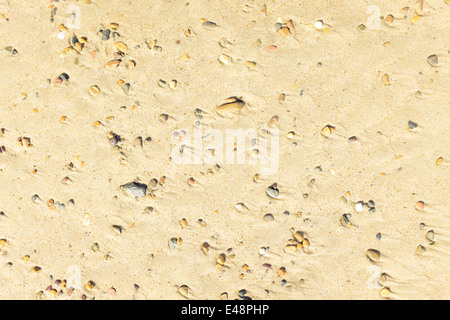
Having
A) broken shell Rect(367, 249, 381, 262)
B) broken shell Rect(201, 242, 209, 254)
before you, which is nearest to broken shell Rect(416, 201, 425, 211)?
broken shell Rect(367, 249, 381, 262)

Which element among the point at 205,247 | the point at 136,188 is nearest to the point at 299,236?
the point at 205,247

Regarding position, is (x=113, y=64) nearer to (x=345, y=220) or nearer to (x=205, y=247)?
(x=205, y=247)

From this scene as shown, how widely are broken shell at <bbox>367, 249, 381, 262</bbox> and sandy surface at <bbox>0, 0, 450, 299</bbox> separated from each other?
0.04m

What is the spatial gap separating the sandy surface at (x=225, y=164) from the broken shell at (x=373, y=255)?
4cm

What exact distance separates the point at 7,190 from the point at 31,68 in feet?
4.27

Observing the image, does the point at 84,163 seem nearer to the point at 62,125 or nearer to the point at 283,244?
the point at 62,125

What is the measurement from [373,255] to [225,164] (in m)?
1.75

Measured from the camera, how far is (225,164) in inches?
125

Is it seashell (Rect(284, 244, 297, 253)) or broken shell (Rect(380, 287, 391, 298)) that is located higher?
seashell (Rect(284, 244, 297, 253))

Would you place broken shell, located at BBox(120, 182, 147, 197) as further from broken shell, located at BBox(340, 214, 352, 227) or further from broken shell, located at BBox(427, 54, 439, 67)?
broken shell, located at BBox(427, 54, 439, 67)

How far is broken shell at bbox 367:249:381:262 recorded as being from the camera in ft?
10.2

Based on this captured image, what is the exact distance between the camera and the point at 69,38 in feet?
10.6

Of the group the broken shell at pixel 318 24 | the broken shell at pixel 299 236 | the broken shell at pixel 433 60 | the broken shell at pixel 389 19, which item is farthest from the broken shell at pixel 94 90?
the broken shell at pixel 433 60

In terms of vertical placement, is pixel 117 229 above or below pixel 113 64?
below
